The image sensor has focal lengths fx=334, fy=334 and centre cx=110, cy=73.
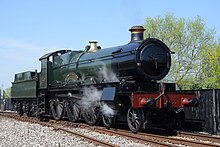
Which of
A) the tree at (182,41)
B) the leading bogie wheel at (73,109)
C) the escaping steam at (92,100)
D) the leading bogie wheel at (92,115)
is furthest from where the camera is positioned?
the tree at (182,41)

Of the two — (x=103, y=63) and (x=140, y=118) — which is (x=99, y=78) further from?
(x=140, y=118)

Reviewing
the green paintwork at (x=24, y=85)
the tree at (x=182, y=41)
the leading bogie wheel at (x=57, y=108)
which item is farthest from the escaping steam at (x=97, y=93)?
the tree at (x=182, y=41)

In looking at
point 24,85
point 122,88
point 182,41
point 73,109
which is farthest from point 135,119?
point 182,41

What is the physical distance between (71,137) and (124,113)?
2627mm

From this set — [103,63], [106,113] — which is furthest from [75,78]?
[106,113]

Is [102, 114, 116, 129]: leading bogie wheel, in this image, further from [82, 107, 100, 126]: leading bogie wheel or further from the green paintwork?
the green paintwork

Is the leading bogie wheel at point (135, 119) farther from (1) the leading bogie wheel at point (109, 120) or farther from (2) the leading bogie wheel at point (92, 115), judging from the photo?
(2) the leading bogie wheel at point (92, 115)

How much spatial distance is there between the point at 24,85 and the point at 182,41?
701 inches

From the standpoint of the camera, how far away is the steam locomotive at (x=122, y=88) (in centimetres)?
1200

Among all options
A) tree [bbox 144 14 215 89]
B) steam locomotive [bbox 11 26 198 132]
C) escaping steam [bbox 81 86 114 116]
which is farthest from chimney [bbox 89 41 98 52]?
tree [bbox 144 14 215 89]

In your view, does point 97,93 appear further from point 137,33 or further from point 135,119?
point 137,33

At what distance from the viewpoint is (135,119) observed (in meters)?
12.0

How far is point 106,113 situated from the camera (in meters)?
13.2

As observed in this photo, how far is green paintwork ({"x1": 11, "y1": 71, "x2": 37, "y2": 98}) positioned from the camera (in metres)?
20.6
